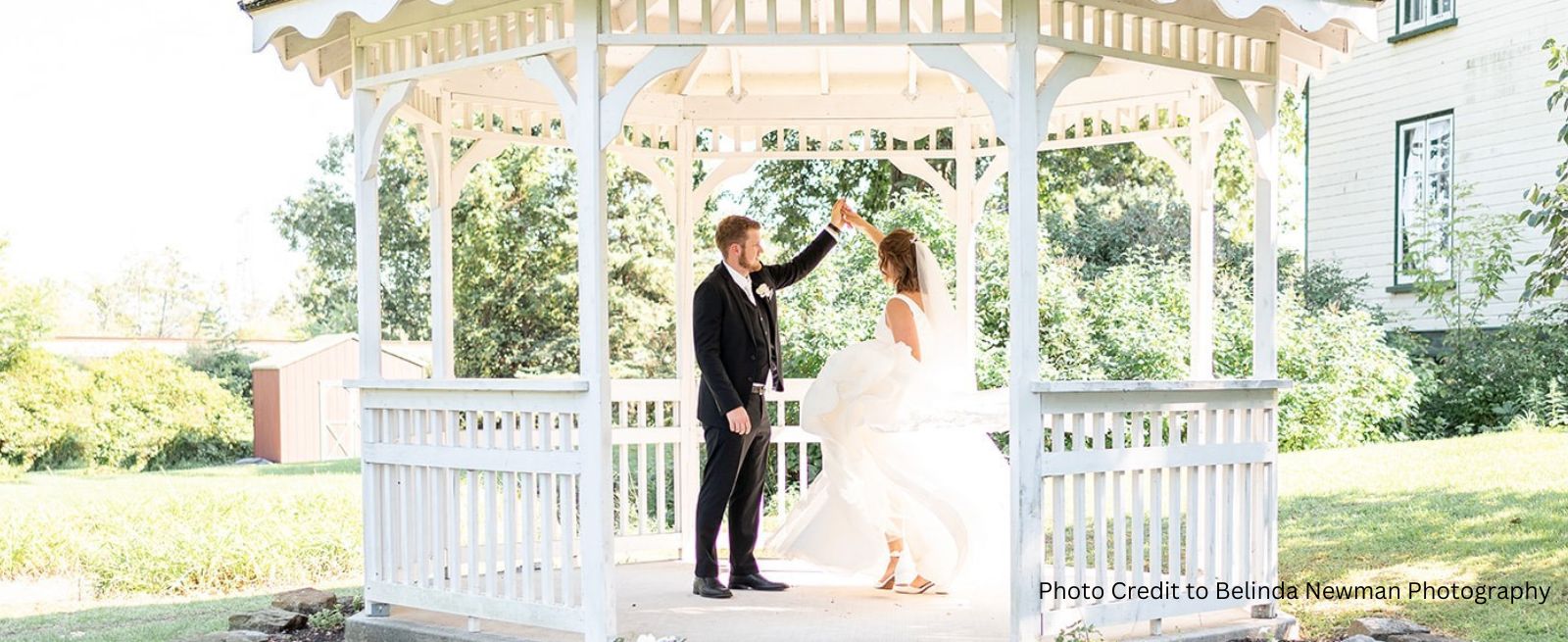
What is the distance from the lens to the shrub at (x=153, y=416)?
21.4 m

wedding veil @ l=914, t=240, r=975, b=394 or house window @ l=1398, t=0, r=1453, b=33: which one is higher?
house window @ l=1398, t=0, r=1453, b=33

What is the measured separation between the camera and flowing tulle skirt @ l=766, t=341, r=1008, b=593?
6.32 meters

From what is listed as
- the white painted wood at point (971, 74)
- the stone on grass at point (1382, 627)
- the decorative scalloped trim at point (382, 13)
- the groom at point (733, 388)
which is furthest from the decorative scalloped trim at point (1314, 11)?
the stone on grass at point (1382, 627)

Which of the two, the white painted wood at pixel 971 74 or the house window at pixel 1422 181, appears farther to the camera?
the house window at pixel 1422 181

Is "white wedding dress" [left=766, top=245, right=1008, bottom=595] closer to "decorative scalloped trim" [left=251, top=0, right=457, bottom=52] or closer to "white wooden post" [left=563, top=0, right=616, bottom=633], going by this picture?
"white wooden post" [left=563, top=0, right=616, bottom=633]

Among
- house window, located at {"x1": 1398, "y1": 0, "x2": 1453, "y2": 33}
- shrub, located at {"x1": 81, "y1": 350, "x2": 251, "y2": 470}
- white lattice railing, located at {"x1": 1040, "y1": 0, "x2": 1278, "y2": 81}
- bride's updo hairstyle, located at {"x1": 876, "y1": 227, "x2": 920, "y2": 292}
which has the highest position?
house window, located at {"x1": 1398, "y1": 0, "x2": 1453, "y2": 33}

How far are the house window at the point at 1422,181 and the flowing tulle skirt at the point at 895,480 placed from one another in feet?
33.9

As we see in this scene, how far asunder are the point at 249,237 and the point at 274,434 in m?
17.2

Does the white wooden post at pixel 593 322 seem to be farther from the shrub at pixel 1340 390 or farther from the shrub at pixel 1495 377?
the shrub at pixel 1495 377

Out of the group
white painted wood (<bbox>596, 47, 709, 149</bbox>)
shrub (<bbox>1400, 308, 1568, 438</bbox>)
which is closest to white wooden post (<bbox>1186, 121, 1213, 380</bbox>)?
white painted wood (<bbox>596, 47, 709, 149</bbox>)

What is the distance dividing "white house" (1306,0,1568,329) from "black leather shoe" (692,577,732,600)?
426 inches

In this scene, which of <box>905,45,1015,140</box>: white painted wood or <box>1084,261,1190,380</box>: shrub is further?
<box>1084,261,1190,380</box>: shrub

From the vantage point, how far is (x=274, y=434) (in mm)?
24406

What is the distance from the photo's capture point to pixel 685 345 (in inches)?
321
